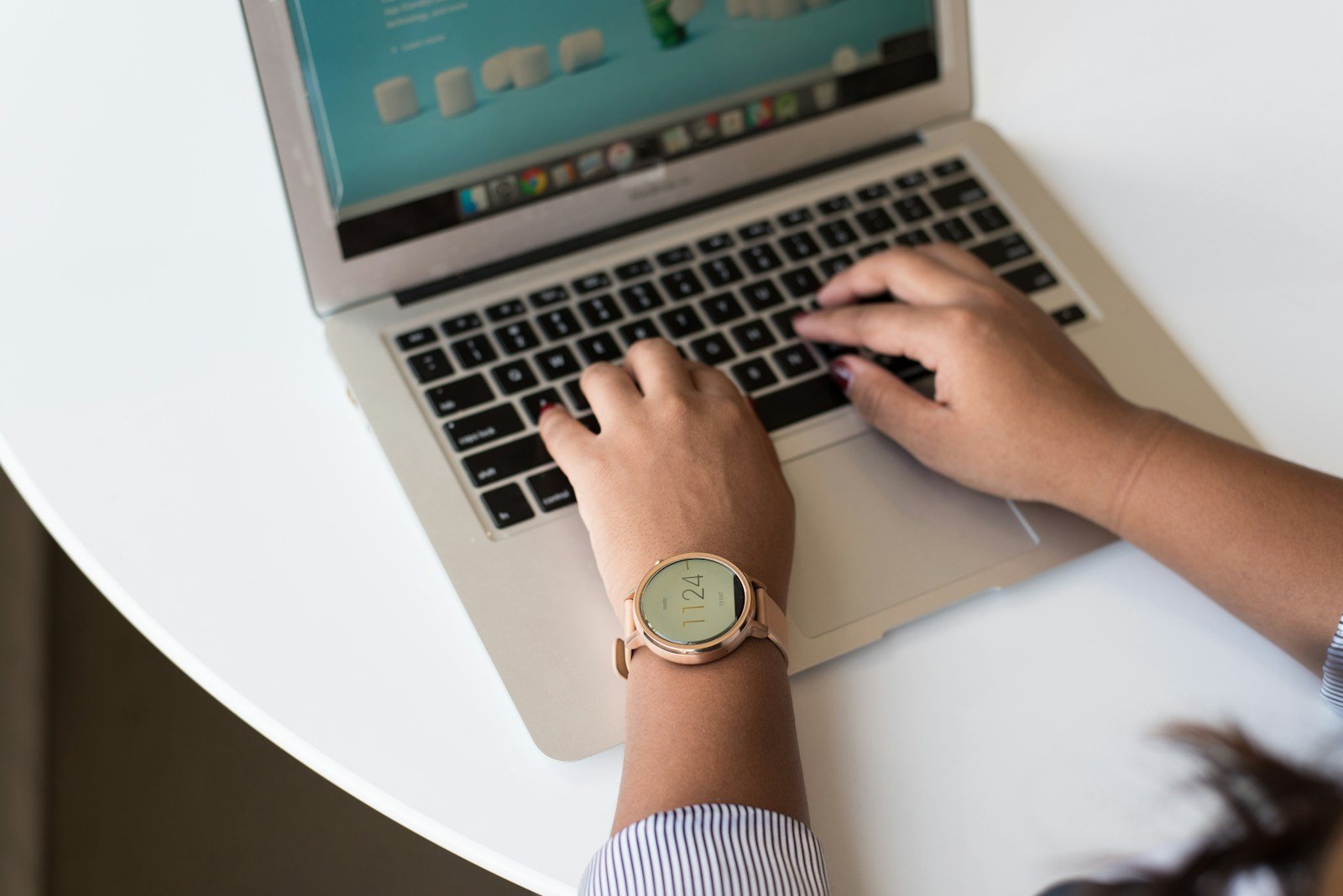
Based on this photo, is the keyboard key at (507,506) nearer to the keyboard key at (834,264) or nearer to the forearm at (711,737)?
the forearm at (711,737)

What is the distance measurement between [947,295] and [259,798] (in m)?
0.88

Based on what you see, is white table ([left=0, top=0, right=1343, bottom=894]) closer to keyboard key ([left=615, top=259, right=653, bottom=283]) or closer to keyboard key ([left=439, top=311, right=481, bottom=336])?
keyboard key ([left=439, top=311, right=481, bottom=336])

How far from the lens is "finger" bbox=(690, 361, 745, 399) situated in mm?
704

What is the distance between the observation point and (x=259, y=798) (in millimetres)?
1212

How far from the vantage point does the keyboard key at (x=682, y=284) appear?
0.77 m

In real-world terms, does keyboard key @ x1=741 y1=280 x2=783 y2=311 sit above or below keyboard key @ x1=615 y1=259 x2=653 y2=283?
below

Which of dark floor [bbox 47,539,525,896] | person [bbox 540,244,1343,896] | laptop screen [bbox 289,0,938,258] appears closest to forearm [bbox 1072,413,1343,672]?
person [bbox 540,244,1343,896]

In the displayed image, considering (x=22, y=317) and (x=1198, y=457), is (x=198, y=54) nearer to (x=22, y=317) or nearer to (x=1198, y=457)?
(x=22, y=317)

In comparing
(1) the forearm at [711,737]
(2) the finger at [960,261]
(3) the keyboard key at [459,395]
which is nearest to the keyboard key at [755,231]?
(2) the finger at [960,261]

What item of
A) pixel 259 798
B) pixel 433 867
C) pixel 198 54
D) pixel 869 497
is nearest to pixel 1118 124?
pixel 869 497

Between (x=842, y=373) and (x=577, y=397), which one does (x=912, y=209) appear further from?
(x=577, y=397)

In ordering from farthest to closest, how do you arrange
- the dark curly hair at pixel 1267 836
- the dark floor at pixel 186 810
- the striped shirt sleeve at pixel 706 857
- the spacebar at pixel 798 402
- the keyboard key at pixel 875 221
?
the dark floor at pixel 186 810 < the keyboard key at pixel 875 221 < the spacebar at pixel 798 402 < the striped shirt sleeve at pixel 706 857 < the dark curly hair at pixel 1267 836

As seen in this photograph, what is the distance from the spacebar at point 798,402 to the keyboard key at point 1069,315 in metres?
0.16

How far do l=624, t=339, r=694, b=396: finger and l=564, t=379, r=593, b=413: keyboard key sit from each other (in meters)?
0.03
